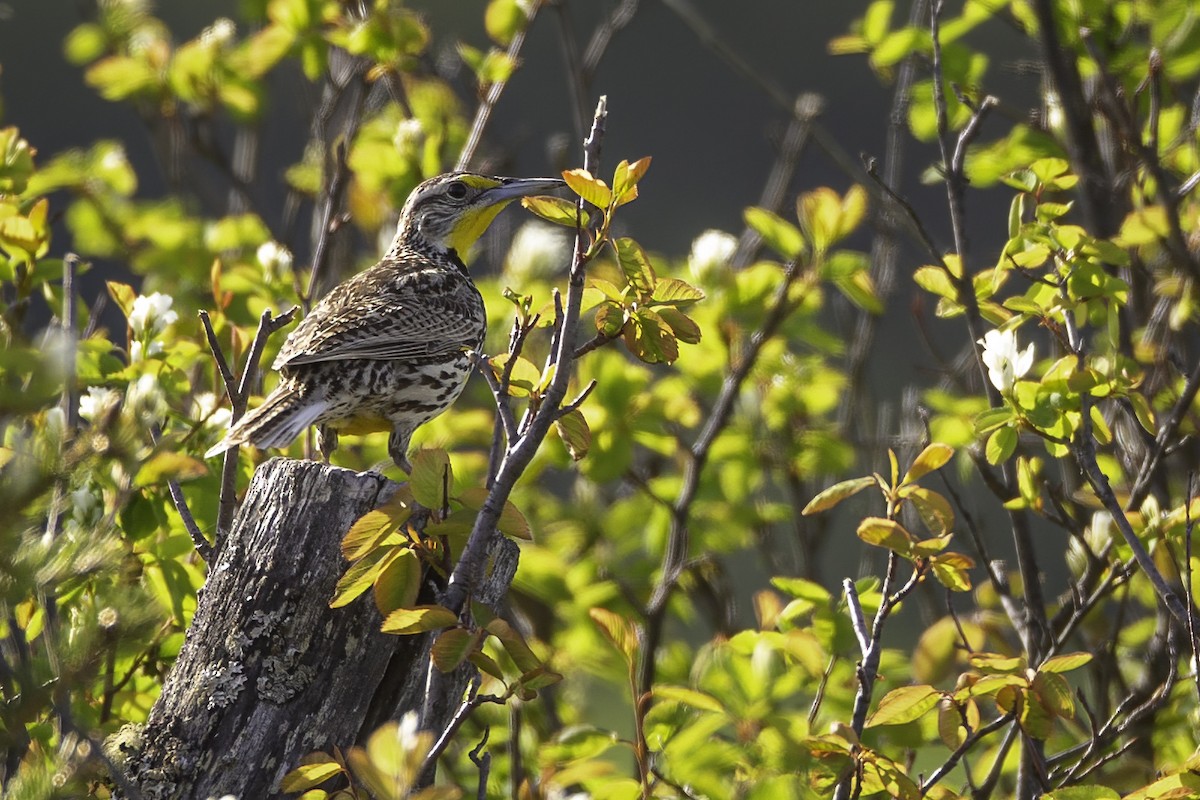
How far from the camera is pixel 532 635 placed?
5875 mm

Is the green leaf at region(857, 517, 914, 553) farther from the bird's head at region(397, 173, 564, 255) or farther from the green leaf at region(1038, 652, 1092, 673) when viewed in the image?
the bird's head at region(397, 173, 564, 255)

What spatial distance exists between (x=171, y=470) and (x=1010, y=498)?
225 cm

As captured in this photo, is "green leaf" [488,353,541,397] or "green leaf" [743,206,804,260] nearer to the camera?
"green leaf" [488,353,541,397]

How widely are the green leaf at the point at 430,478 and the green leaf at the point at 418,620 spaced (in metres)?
0.19

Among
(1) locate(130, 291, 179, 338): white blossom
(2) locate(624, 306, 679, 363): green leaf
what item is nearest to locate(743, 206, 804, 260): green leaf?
(2) locate(624, 306, 679, 363): green leaf

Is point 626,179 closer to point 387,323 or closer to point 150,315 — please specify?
point 150,315

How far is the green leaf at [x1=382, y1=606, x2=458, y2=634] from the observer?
271 cm

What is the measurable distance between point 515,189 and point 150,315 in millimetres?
1879

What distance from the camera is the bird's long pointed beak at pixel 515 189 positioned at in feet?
17.1

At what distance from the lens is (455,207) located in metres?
5.64

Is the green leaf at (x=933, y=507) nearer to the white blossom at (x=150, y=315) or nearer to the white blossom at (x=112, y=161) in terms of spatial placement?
the white blossom at (x=150, y=315)

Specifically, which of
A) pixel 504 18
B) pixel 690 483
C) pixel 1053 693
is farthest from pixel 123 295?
pixel 1053 693

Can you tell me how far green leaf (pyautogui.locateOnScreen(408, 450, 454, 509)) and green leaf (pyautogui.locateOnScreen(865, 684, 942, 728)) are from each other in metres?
0.96

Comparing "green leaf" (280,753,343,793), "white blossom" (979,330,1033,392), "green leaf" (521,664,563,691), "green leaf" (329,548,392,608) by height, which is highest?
"white blossom" (979,330,1033,392)
